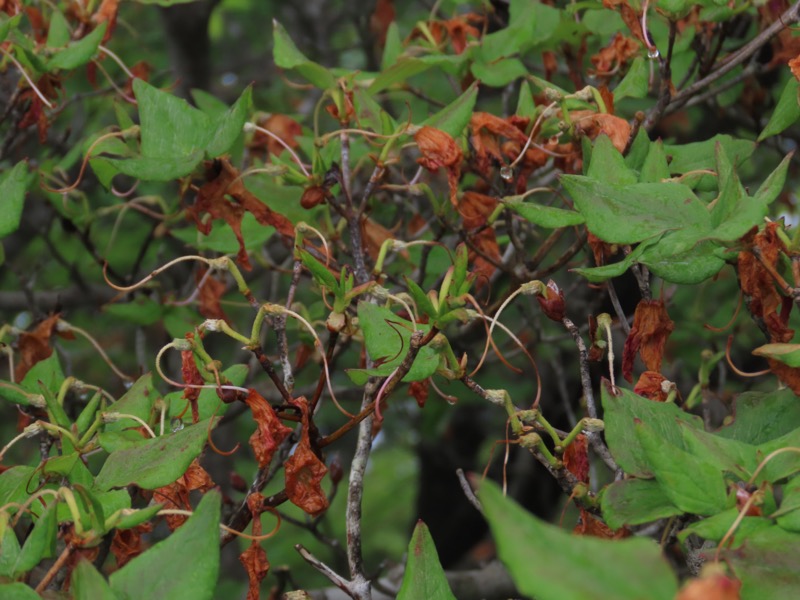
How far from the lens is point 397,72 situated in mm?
1977

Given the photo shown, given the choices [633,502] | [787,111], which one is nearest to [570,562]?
[633,502]

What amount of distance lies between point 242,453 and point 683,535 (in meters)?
3.24

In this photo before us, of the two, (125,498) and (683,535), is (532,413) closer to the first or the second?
(683,535)

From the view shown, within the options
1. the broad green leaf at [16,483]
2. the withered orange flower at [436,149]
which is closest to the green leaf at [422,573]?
the broad green leaf at [16,483]

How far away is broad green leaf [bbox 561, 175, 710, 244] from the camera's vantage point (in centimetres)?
134

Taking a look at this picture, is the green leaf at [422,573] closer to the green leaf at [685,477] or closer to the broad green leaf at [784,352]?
the green leaf at [685,477]

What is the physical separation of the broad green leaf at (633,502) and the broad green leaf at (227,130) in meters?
0.80

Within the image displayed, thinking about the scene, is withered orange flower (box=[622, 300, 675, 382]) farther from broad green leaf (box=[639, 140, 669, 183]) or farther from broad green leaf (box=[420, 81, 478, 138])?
broad green leaf (box=[420, 81, 478, 138])

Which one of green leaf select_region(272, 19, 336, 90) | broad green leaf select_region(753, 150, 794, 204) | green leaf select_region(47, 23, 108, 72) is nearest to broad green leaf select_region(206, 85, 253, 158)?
green leaf select_region(272, 19, 336, 90)

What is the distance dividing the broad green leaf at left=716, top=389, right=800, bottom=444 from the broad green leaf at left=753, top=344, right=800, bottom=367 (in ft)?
0.36

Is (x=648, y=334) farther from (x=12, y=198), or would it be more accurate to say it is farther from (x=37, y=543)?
(x=12, y=198)

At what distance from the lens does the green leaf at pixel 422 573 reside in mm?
1221

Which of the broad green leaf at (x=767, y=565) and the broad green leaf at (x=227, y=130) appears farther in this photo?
the broad green leaf at (x=227, y=130)

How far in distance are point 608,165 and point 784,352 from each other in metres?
0.35
